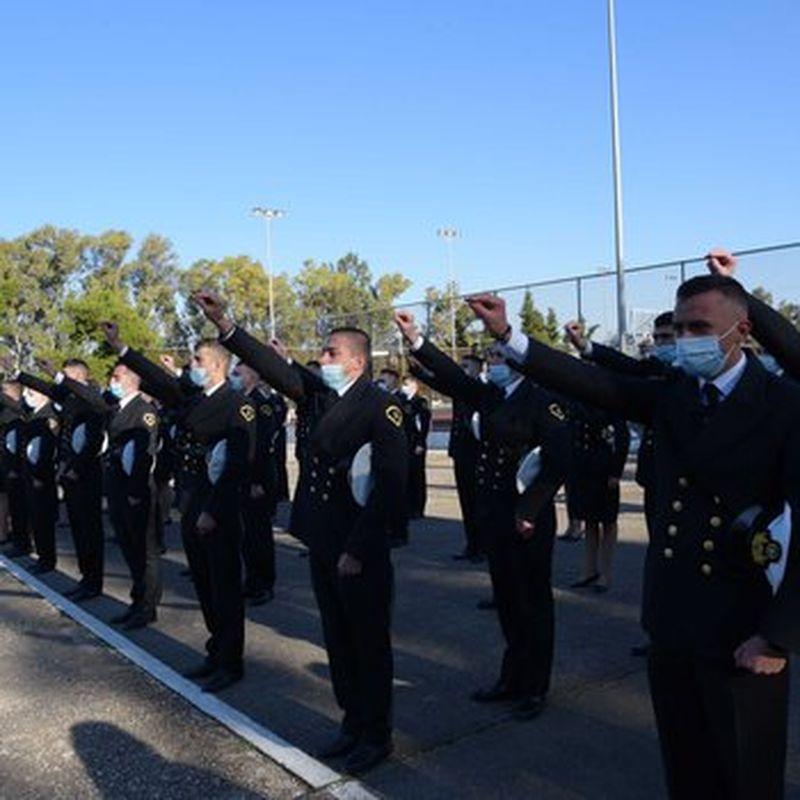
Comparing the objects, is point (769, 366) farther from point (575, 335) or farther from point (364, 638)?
point (364, 638)

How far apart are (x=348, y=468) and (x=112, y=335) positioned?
87.3 inches

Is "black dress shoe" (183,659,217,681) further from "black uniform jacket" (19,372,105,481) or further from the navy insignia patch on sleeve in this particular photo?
"black uniform jacket" (19,372,105,481)

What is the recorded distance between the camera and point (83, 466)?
8367mm

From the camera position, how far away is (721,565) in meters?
2.72

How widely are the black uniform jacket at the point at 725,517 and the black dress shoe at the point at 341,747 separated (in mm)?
2167

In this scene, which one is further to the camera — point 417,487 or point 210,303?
point 417,487

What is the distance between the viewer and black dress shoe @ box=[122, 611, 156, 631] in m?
7.22

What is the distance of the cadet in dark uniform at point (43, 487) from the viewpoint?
954 cm

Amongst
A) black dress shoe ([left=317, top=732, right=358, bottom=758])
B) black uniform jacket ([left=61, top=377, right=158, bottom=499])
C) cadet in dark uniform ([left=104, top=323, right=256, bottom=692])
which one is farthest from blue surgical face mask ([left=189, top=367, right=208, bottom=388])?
black dress shoe ([left=317, top=732, right=358, bottom=758])

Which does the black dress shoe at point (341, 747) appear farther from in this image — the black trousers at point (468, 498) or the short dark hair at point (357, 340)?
the black trousers at point (468, 498)

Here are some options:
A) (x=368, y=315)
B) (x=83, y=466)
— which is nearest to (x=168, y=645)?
(x=83, y=466)

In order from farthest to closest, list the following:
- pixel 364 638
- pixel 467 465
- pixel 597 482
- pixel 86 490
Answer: pixel 467 465, pixel 86 490, pixel 597 482, pixel 364 638

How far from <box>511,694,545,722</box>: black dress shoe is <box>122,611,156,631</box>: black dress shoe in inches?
136

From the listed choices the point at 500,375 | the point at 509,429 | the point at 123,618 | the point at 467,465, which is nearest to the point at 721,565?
the point at 509,429
